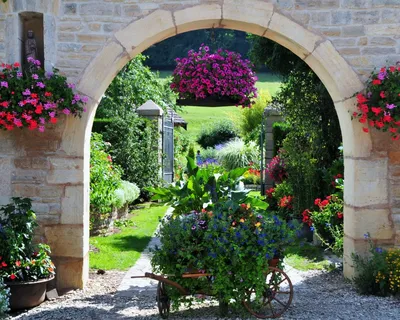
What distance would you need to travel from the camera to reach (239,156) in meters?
19.7

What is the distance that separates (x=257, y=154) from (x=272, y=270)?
14.7 meters

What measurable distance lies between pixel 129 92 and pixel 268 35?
10.9m

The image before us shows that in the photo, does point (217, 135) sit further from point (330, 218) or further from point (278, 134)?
point (330, 218)

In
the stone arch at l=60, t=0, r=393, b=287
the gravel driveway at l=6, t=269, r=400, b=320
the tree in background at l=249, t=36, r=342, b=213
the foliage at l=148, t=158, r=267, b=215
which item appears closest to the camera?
the gravel driveway at l=6, t=269, r=400, b=320

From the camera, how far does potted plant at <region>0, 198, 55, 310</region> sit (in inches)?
219

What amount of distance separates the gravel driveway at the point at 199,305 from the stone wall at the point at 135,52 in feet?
1.40

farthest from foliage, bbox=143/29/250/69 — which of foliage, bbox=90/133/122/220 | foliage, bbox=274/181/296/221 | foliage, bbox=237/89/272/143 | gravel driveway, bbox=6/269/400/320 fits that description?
gravel driveway, bbox=6/269/400/320

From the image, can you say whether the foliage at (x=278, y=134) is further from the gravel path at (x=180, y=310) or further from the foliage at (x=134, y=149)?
the gravel path at (x=180, y=310)

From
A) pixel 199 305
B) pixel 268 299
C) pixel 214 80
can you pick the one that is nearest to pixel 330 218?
pixel 214 80

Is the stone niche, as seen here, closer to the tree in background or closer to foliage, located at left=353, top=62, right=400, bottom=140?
foliage, located at left=353, top=62, right=400, bottom=140

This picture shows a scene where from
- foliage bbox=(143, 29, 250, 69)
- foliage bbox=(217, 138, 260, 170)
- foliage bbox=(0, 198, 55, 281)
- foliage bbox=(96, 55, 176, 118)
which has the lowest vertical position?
foliage bbox=(0, 198, 55, 281)

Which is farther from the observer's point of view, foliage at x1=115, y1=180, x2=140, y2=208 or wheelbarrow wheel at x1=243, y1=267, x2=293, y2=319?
foliage at x1=115, y1=180, x2=140, y2=208

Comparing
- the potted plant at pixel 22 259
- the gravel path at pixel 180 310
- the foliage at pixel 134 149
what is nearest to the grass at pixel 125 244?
the gravel path at pixel 180 310

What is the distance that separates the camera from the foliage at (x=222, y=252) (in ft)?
16.1
